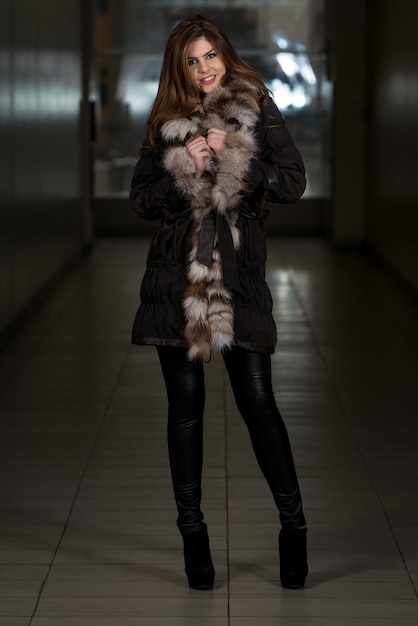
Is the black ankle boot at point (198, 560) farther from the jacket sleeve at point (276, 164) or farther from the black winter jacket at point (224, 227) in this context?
the jacket sleeve at point (276, 164)

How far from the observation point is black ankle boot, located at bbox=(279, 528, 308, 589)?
130 inches

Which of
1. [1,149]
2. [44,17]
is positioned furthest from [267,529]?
[44,17]

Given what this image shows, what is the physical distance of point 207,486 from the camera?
14.5ft

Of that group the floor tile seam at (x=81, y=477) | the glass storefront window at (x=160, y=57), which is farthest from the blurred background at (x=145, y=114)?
the floor tile seam at (x=81, y=477)

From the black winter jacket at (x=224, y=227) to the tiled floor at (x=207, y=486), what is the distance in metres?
0.69

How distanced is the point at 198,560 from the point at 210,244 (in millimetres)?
843

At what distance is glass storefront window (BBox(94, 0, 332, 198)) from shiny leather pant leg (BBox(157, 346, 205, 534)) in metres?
12.5

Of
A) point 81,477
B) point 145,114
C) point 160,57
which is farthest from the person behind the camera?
point 145,114

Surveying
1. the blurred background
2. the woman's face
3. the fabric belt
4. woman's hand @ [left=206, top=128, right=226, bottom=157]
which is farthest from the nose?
the blurred background

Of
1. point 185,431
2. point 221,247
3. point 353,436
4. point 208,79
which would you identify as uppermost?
point 208,79

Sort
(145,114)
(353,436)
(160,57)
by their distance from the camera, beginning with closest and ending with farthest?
1. (353,436)
2. (160,57)
3. (145,114)

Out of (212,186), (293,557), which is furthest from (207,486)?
(212,186)

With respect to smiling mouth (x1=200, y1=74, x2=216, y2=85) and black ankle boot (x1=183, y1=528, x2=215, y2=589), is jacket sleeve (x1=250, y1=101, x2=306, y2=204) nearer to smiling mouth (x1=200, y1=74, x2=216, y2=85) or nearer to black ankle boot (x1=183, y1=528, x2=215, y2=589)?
smiling mouth (x1=200, y1=74, x2=216, y2=85)

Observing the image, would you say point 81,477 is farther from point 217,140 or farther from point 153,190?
point 217,140
